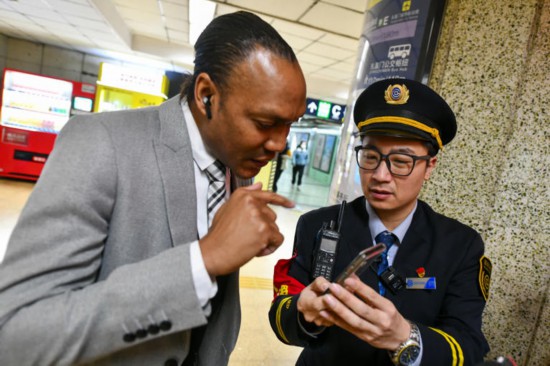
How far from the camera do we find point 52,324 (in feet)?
1.98

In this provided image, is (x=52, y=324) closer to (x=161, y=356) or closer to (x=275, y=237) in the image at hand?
(x=161, y=356)

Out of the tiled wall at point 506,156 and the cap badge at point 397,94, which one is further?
the tiled wall at point 506,156

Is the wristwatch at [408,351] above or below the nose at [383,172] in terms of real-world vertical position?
below

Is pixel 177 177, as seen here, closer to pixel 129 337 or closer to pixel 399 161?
pixel 129 337

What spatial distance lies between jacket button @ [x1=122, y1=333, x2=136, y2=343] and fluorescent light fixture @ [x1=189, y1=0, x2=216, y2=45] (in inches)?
205

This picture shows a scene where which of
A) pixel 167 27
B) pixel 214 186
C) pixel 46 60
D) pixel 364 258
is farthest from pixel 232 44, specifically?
pixel 46 60

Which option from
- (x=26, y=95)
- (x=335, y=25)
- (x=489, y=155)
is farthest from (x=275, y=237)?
(x=26, y=95)

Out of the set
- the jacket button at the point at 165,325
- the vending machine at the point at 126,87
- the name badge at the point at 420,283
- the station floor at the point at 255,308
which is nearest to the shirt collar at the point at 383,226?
the name badge at the point at 420,283

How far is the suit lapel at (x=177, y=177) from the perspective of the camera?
2.69 ft

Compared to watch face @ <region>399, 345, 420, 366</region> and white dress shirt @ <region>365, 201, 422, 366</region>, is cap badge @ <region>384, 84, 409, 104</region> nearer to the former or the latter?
white dress shirt @ <region>365, 201, 422, 366</region>

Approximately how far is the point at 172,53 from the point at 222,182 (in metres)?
8.49

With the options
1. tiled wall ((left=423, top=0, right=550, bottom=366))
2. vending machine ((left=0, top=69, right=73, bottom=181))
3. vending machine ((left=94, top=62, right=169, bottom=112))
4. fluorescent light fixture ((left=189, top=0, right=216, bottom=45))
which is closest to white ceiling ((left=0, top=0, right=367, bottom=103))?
fluorescent light fixture ((left=189, top=0, right=216, bottom=45))

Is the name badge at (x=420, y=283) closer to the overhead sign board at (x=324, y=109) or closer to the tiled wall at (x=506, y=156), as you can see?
the tiled wall at (x=506, y=156)

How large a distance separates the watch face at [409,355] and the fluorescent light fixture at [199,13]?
17.1 feet
